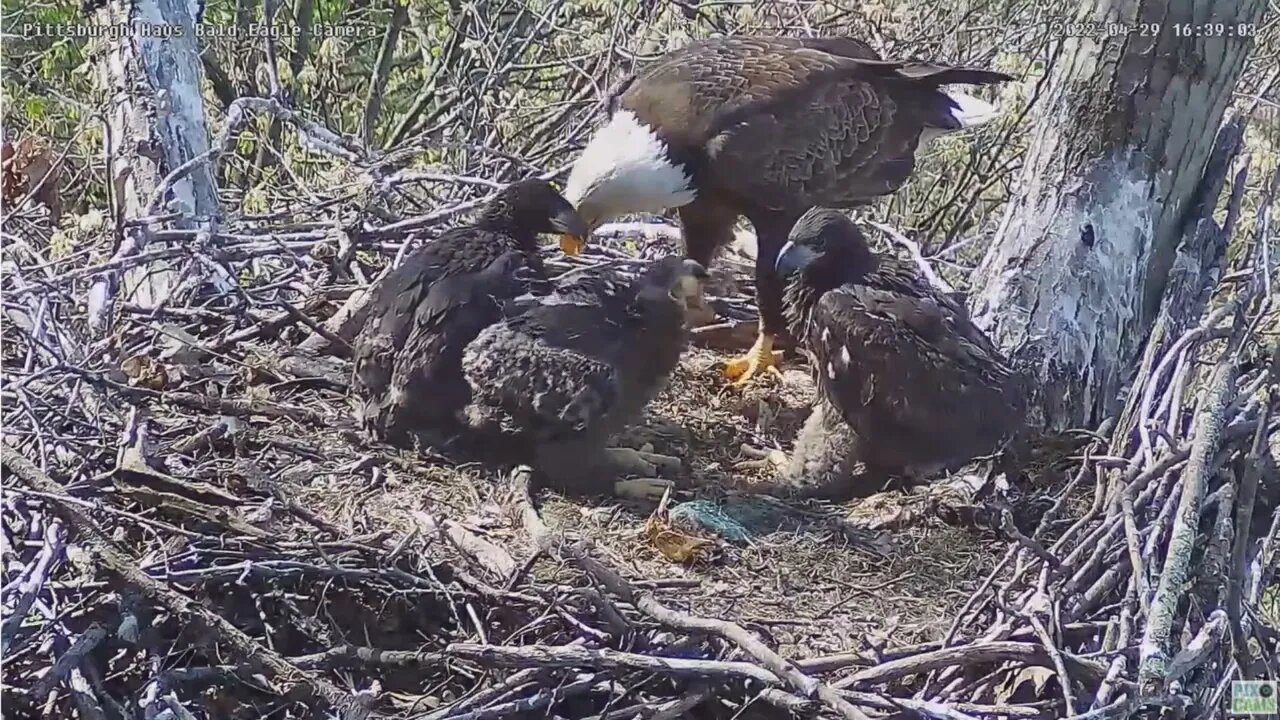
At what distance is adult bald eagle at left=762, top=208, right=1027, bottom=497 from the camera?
4074mm

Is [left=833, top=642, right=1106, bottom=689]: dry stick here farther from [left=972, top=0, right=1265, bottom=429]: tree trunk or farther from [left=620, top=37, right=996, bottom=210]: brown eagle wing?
[left=620, top=37, right=996, bottom=210]: brown eagle wing

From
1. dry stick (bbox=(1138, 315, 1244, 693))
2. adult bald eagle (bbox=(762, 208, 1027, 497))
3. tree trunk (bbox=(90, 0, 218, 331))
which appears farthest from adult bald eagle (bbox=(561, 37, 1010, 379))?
dry stick (bbox=(1138, 315, 1244, 693))

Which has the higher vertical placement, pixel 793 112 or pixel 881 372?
pixel 793 112

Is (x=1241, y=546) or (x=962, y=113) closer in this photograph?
(x=1241, y=546)

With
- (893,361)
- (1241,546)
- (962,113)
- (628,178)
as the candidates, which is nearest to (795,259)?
(893,361)

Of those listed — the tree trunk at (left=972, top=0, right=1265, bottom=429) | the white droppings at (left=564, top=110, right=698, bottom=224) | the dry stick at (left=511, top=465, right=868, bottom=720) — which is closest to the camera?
the dry stick at (left=511, top=465, right=868, bottom=720)

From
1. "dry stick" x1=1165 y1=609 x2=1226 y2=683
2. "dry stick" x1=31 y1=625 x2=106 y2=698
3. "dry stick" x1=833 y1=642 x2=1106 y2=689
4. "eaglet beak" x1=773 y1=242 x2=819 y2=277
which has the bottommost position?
"dry stick" x1=31 y1=625 x2=106 y2=698

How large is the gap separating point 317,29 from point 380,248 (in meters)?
3.05

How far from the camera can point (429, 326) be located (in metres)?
4.09

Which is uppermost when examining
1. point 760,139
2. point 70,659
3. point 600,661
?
point 760,139

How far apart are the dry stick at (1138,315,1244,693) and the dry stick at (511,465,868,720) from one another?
22.8 inches

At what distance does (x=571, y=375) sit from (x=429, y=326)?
18.9 inches

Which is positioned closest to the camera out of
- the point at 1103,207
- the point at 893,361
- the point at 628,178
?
the point at 893,361

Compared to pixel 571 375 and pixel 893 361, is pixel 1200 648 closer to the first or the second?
pixel 893 361
